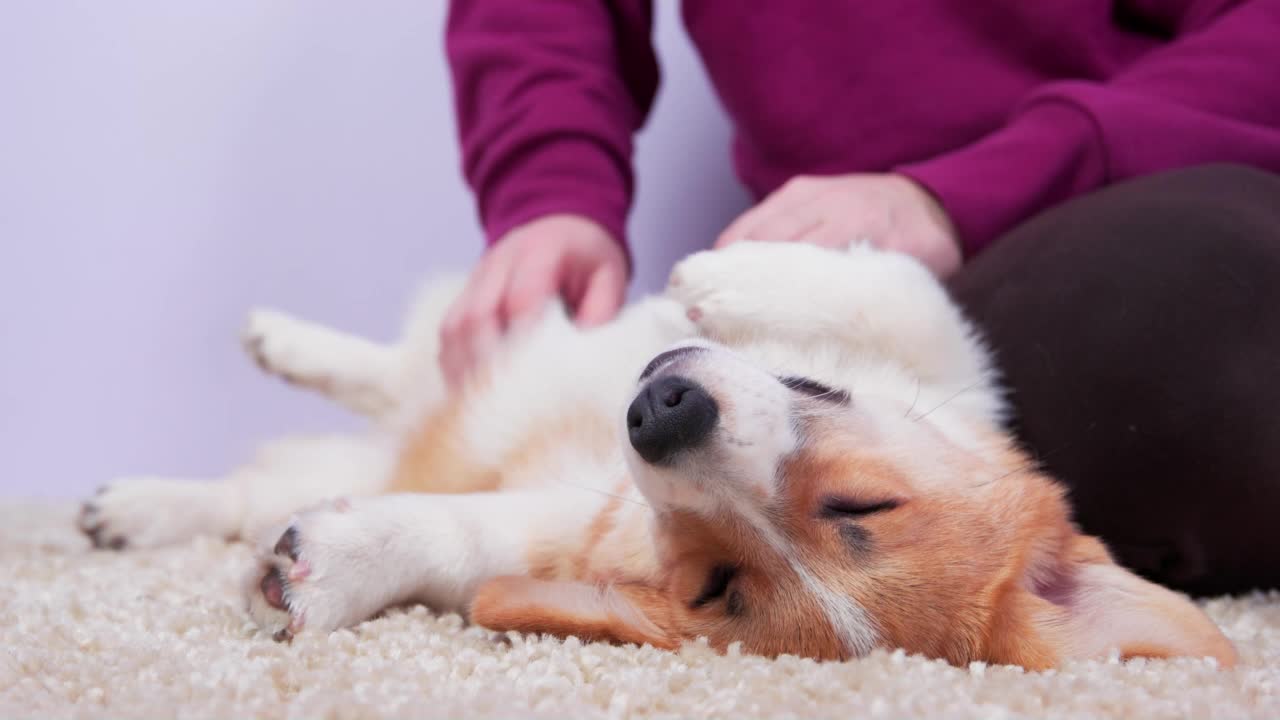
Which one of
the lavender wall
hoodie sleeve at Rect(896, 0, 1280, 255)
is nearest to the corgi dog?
hoodie sleeve at Rect(896, 0, 1280, 255)

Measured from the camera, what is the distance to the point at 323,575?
1039 mm

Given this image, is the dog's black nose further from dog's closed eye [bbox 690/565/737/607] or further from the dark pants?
the dark pants

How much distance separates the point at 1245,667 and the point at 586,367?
2.93 feet

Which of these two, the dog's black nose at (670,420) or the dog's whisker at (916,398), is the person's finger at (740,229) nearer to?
the dog's whisker at (916,398)

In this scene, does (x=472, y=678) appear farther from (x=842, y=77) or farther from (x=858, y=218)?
(x=842, y=77)

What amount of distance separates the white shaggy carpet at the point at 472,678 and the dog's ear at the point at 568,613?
0.02 meters

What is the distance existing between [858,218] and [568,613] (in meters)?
0.74

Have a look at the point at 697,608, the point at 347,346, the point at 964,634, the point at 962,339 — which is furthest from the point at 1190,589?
the point at 347,346

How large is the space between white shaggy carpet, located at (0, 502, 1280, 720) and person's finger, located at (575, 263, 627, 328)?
0.66 meters

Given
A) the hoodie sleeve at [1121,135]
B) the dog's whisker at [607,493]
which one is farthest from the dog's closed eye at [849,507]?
the hoodie sleeve at [1121,135]

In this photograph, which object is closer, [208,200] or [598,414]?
[598,414]

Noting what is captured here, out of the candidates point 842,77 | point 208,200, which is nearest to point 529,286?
point 842,77

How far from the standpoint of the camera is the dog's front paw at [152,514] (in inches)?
63.9

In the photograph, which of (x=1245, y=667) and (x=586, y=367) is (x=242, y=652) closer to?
(x=586, y=367)
